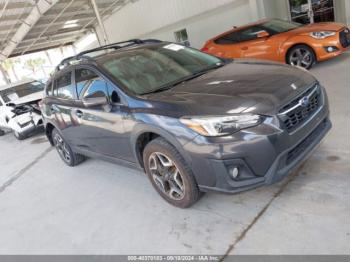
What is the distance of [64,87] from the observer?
4754 mm

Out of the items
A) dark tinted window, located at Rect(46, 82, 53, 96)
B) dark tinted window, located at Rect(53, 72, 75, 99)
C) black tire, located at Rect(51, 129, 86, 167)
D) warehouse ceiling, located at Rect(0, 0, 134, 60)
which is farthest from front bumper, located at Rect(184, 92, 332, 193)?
warehouse ceiling, located at Rect(0, 0, 134, 60)

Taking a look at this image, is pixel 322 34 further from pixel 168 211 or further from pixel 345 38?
pixel 168 211

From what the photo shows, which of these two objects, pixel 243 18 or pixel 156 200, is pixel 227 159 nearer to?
pixel 156 200

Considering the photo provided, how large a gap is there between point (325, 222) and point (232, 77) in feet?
5.04

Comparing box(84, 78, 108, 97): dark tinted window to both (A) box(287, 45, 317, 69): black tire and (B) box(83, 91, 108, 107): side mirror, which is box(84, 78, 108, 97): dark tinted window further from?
(A) box(287, 45, 317, 69): black tire

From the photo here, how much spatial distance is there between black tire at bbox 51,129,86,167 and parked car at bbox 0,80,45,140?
125 inches

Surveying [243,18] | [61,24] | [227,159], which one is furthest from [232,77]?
[61,24]

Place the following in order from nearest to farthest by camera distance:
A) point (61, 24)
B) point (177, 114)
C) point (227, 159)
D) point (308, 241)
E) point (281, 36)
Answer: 1. point (308, 241)
2. point (227, 159)
3. point (177, 114)
4. point (281, 36)
5. point (61, 24)

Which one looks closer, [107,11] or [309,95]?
[309,95]

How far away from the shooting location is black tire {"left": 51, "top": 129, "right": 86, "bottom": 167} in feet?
17.5

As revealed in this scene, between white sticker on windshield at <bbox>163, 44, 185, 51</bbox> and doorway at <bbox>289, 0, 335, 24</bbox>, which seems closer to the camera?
white sticker on windshield at <bbox>163, 44, 185, 51</bbox>

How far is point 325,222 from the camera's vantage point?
2688mm

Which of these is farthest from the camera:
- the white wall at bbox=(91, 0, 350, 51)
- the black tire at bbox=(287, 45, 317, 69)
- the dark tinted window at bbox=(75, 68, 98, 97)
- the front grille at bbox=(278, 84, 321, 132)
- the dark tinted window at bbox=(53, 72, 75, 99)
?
the white wall at bbox=(91, 0, 350, 51)

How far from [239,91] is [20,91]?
336 inches
